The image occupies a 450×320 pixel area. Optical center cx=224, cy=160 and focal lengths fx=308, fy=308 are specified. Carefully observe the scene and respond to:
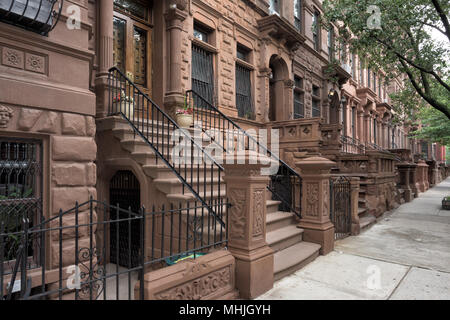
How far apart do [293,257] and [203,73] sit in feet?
20.7

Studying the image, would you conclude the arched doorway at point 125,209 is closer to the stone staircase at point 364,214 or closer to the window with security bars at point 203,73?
the window with security bars at point 203,73

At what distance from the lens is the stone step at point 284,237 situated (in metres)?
5.30

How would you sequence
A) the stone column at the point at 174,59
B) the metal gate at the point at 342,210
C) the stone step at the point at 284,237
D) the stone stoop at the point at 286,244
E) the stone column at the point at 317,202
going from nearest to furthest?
the stone stoop at the point at 286,244 < the stone step at the point at 284,237 < the stone column at the point at 317,202 < the metal gate at the point at 342,210 < the stone column at the point at 174,59

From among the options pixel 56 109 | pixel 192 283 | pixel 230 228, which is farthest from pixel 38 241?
pixel 230 228

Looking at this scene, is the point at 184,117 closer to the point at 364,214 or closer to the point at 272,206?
the point at 272,206

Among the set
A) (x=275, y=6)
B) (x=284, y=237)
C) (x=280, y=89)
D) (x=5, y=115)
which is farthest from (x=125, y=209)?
(x=275, y=6)

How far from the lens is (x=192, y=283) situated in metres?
3.40

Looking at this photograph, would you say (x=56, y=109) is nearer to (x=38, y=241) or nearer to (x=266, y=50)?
(x=38, y=241)

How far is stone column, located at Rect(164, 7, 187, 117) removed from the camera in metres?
7.92

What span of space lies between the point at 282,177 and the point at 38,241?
15.9ft

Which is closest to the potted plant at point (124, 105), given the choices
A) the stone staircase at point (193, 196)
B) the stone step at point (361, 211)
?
the stone staircase at point (193, 196)

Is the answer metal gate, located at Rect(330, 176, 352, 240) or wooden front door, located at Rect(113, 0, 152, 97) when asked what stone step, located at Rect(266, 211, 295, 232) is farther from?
wooden front door, located at Rect(113, 0, 152, 97)

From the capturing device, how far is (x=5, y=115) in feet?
12.2

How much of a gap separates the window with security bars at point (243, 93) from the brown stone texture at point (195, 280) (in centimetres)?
765
